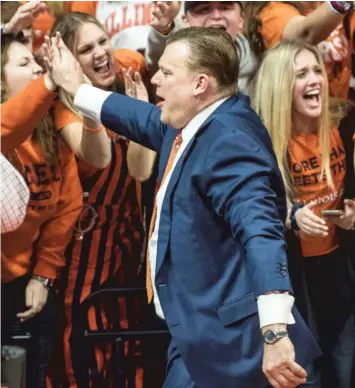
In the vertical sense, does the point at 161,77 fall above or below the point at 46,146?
above

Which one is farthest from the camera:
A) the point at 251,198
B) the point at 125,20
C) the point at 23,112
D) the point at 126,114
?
the point at 125,20

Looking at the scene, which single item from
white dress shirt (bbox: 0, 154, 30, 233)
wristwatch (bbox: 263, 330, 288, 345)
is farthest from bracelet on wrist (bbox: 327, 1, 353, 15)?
wristwatch (bbox: 263, 330, 288, 345)

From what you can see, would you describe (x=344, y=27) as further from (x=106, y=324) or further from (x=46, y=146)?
(x=106, y=324)

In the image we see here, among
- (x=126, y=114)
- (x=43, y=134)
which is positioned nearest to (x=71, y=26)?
(x=43, y=134)

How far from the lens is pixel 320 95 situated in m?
3.19

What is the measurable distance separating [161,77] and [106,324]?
1.13m

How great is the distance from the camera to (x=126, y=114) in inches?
103

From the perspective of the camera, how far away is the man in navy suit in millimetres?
2111

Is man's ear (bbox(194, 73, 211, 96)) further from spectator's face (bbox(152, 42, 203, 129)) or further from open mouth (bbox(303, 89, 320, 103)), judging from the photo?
open mouth (bbox(303, 89, 320, 103))

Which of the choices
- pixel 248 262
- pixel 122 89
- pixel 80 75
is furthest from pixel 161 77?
pixel 122 89

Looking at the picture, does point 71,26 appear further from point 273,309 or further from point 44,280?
point 273,309

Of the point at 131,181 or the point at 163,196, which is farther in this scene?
the point at 131,181

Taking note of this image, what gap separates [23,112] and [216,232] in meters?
0.88

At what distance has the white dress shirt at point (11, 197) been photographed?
3.04m
